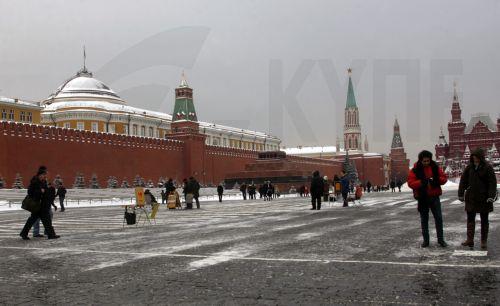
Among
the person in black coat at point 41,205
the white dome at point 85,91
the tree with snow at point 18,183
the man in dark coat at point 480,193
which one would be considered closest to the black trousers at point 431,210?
the man in dark coat at point 480,193

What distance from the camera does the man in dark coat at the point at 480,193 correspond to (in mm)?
7152

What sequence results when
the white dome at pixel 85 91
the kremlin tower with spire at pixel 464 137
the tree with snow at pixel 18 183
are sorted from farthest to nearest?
the kremlin tower with spire at pixel 464 137
the white dome at pixel 85 91
the tree with snow at pixel 18 183

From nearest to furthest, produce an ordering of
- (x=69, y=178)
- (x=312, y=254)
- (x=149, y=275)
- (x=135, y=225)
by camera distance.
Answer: (x=149, y=275) < (x=312, y=254) < (x=135, y=225) < (x=69, y=178)

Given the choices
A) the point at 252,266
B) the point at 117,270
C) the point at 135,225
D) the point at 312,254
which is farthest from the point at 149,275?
the point at 135,225

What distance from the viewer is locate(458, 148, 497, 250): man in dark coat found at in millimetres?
7152

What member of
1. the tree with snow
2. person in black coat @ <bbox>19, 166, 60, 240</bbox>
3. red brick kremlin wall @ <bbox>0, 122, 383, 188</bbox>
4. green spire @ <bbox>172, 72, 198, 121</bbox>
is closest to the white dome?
green spire @ <bbox>172, 72, 198, 121</bbox>

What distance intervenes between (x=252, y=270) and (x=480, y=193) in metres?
3.35

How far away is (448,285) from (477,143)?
11867cm

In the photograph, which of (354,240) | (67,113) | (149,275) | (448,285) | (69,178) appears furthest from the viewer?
(67,113)

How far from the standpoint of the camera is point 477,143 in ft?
375

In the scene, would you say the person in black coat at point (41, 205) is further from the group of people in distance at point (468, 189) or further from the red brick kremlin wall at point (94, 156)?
the red brick kremlin wall at point (94, 156)

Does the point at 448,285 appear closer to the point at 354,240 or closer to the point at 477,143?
the point at 354,240

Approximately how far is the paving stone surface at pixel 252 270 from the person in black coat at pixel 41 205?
32cm

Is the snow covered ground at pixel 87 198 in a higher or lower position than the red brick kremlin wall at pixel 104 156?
lower
